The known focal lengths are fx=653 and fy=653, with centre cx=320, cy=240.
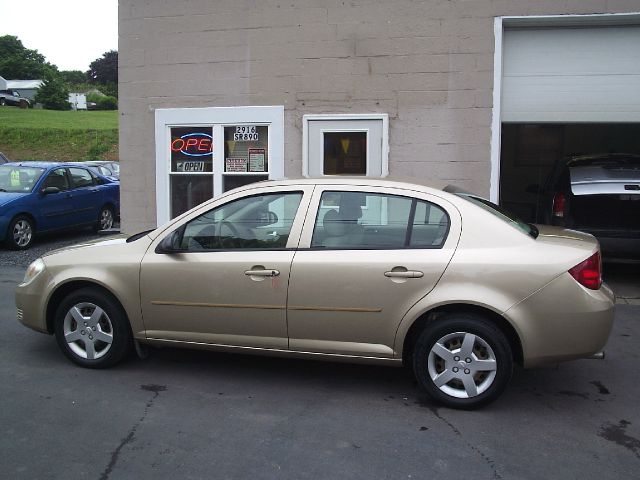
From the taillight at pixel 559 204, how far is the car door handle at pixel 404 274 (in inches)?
178

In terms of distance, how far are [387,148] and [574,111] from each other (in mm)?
2449

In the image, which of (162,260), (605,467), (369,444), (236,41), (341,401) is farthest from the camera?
(236,41)

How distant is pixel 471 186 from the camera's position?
8398 mm

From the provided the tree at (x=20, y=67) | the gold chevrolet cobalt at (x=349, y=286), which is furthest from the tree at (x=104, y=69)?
the gold chevrolet cobalt at (x=349, y=286)

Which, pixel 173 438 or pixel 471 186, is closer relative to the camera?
pixel 173 438

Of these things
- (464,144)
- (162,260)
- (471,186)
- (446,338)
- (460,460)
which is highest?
(464,144)

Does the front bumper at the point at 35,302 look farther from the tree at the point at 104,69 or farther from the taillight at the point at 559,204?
the tree at the point at 104,69

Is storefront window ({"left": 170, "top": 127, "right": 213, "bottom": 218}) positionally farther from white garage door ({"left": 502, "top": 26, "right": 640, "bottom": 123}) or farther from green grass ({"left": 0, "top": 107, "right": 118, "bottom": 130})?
green grass ({"left": 0, "top": 107, "right": 118, "bottom": 130})

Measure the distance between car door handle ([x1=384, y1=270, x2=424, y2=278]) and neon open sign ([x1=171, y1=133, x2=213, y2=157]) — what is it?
5336 millimetres

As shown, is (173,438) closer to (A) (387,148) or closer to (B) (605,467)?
(B) (605,467)

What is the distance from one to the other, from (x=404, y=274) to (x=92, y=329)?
2.52 meters

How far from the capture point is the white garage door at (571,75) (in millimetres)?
8242

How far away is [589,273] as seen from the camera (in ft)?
14.2

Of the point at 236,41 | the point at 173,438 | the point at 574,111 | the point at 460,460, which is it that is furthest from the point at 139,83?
the point at 460,460
